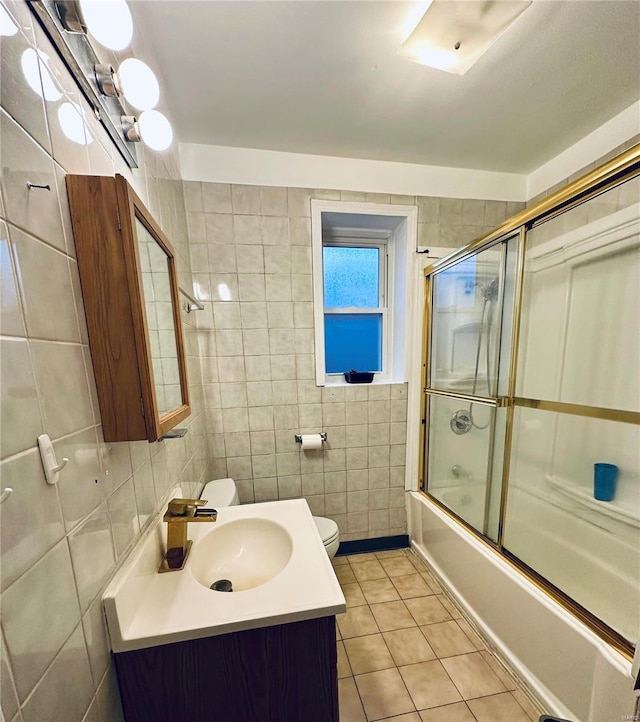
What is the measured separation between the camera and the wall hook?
403 mm

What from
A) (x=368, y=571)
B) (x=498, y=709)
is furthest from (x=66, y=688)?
(x=368, y=571)

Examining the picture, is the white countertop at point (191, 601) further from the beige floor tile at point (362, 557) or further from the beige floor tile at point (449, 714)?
the beige floor tile at point (362, 557)

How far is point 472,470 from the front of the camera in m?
1.67

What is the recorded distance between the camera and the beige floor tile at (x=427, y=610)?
1.38 m

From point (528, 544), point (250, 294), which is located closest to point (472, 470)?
point (528, 544)

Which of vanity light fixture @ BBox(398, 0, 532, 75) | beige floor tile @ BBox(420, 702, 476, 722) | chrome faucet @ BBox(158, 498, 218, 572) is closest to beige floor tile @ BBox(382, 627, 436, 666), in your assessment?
beige floor tile @ BBox(420, 702, 476, 722)

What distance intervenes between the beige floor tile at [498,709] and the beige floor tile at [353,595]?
0.57 meters

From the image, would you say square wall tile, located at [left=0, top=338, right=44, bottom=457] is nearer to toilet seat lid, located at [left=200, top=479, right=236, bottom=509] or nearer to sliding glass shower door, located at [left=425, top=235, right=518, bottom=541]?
toilet seat lid, located at [left=200, top=479, right=236, bottom=509]

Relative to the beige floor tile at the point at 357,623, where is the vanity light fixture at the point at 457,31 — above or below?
above

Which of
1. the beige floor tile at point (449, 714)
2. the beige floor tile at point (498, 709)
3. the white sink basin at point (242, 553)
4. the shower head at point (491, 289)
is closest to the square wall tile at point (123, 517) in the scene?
the white sink basin at point (242, 553)

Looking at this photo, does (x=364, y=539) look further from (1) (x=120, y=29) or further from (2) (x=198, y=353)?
(1) (x=120, y=29)

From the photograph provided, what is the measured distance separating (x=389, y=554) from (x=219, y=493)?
1.24 m

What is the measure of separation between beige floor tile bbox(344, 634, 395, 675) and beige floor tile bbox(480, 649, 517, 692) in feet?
1.34

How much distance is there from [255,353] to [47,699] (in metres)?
1.35
